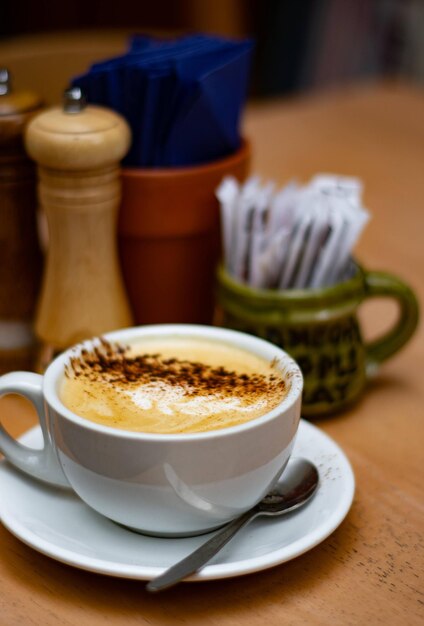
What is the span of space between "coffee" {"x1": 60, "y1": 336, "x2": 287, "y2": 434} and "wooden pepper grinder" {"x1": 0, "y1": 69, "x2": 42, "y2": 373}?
18 cm

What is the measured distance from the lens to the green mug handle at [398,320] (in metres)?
0.71

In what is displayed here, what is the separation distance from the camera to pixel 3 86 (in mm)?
712

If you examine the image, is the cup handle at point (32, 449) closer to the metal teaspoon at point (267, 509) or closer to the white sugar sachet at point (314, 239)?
the metal teaspoon at point (267, 509)

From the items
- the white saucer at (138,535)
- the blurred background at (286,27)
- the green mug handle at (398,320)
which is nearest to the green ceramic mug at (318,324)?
the green mug handle at (398,320)

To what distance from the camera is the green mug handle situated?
0.71 m

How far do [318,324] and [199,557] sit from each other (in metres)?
0.25

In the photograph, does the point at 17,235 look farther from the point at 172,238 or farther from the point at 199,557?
the point at 199,557

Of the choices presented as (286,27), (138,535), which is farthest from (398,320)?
(286,27)

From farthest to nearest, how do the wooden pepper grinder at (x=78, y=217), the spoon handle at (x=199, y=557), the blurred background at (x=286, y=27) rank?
the blurred background at (x=286, y=27)
the wooden pepper grinder at (x=78, y=217)
the spoon handle at (x=199, y=557)

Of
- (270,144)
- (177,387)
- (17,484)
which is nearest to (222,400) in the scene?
(177,387)

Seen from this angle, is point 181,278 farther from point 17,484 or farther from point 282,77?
point 282,77

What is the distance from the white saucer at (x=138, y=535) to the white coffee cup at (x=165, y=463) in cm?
1

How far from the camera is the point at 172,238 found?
743 millimetres

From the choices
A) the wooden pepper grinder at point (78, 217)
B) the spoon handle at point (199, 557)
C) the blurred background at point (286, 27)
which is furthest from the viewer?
the blurred background at point (286, 27)
